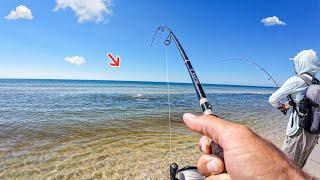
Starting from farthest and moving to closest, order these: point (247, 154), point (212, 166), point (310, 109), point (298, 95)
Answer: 1. point (298, 95)
2. point (310, 109)
3. point (212, 166)
4. point (247, 154)

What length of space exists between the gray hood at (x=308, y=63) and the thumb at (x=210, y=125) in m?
3.27

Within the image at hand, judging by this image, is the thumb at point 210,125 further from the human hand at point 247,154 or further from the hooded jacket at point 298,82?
the hooded jacket at point 298,82

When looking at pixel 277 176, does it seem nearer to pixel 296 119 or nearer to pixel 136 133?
pixel 296 119

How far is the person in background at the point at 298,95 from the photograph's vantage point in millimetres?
4020

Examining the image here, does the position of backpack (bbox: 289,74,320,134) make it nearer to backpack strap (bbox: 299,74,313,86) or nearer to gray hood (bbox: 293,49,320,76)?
backpack strap (bbox: 299,74,313,86)

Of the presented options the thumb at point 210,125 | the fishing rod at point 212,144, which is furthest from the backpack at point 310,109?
the thumb at point 210,125

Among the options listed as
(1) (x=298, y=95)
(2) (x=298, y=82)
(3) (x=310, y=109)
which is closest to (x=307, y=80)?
(2) (x=298, y=82)

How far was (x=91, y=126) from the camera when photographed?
36.9 ft

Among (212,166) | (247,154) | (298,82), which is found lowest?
(212,166)

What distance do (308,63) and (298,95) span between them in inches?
19.5

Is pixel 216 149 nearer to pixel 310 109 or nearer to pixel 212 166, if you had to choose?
pixel 212 166

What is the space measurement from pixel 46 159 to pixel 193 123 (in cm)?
630

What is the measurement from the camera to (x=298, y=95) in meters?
4.05

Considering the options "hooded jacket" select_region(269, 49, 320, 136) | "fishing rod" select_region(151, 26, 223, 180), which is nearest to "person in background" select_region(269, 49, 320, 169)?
"hooded jacket" select_region(269, 49, 320, 136)
